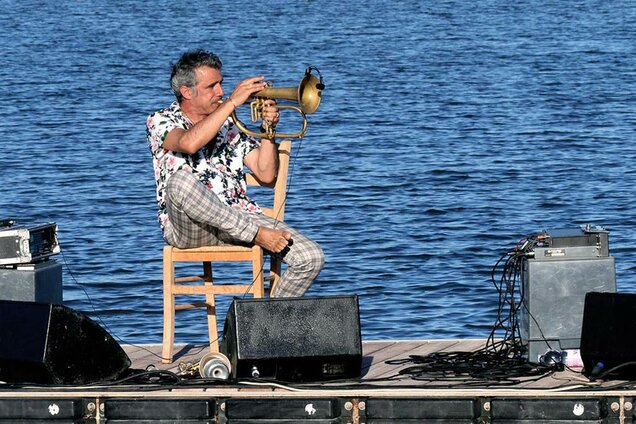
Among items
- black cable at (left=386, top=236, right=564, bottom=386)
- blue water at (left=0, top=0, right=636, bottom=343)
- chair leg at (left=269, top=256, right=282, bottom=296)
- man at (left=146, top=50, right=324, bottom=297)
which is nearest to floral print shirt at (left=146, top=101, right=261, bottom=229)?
man at (left=146, top=50, right=324, bottom=297)

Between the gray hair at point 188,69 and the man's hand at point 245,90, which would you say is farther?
the gray hair at point 188,69

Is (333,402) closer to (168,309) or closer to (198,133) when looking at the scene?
(168,309)

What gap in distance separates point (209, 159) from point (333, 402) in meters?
1.46

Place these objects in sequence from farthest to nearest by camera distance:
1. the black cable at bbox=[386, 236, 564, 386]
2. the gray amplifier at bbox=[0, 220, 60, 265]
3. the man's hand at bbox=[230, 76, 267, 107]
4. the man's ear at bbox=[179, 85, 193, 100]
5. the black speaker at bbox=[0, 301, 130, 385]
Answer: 1. the man's ear at bbox=[179, 85, 193, 100]
2. the gray amplifier at bbox=[0, 220, 60, 265]
3. the man's hand at bbox=[230, 76, 267, 107]
4. the black cable at bbox=[386, 236, 564, 386]
5. the black speaker at bbox=[0, 301, 130, 385]

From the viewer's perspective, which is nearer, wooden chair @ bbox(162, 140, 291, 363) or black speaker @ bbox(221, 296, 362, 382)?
black speaker @ bbox(221, 296, 362, 382)

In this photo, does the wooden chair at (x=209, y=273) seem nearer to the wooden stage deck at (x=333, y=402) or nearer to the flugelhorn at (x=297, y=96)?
the flugelhorn at (x=297, y=96)

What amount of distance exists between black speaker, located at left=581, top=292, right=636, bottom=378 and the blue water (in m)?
3.73

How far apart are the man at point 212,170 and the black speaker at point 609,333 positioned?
3.83 ft

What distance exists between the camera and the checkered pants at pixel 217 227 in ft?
19.0

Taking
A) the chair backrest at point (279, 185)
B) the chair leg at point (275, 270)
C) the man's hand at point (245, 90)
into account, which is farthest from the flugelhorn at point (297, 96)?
the chair leg at point (275, 270)

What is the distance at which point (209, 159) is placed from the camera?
6.25 metres

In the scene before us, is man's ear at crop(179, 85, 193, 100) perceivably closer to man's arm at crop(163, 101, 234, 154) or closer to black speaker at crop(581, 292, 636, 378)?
man's arm at crop(163, 101, 234, 154)

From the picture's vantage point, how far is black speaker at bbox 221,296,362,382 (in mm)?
5301

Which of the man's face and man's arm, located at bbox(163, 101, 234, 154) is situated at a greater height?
the man's face
